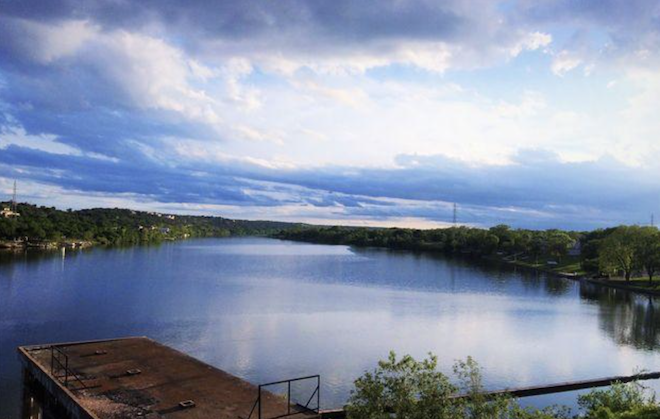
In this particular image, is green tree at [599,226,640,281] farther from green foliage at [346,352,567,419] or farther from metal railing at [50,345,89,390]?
metal railing at [50,345,89,390]

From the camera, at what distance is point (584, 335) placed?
131 feet

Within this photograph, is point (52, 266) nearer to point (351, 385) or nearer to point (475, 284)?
point (475, 284)


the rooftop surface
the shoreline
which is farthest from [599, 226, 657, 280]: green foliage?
the rooftop surface

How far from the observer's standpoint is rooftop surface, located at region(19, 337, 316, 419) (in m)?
16.2

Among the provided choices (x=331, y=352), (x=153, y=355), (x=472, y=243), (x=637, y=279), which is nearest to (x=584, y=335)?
(x=331, y=352)

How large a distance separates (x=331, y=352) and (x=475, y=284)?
148ft

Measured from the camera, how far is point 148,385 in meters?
18.7

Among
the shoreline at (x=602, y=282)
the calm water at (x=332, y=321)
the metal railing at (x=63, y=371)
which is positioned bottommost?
the calm water at (x=332, y=321)

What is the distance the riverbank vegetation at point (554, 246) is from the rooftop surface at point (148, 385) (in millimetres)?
66308

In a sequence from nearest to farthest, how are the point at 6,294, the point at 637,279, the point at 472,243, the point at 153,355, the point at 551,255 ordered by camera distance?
the point at 153,355 → the point at 6,294 → the point at 637,279 → the point at 551,255 → the point at 472,243

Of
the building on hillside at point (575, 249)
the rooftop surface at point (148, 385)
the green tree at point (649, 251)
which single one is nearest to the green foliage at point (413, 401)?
the rooftop surface at point (148, 385)

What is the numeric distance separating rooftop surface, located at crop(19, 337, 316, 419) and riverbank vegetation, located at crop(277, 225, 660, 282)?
6631 cm

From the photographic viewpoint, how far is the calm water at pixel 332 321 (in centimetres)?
2853

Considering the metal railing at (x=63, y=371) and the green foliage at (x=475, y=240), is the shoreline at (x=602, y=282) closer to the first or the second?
the green foliage at (x=475, y=240)
